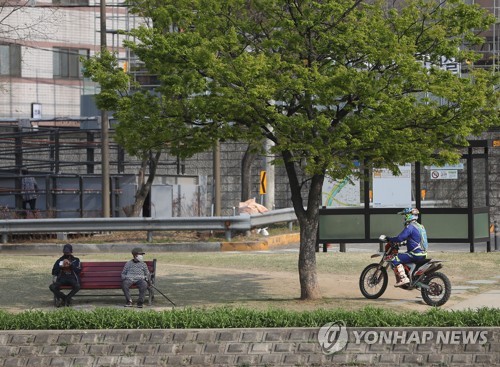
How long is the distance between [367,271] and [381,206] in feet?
30.6

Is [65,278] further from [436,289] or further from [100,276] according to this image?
[436,289]

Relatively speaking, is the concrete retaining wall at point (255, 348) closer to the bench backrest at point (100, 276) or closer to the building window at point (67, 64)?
the bench backrest at point (100, 276)

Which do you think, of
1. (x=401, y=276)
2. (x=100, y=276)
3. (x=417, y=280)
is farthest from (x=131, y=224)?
(x=417, y=280)

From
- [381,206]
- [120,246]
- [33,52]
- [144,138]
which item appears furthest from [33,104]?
[144,138]

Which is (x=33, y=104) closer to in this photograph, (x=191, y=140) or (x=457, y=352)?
(x=191, y=140)

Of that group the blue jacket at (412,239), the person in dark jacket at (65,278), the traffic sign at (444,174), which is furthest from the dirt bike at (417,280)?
the traffic sign at (444,174)

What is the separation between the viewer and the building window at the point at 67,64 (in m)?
52.1

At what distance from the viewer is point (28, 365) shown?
13922 mm

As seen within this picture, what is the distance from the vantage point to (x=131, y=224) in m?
28.0

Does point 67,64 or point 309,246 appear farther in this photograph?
point 67,64

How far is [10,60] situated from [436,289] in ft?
122

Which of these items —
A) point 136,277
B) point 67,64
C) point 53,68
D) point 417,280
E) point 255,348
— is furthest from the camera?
point 67,64

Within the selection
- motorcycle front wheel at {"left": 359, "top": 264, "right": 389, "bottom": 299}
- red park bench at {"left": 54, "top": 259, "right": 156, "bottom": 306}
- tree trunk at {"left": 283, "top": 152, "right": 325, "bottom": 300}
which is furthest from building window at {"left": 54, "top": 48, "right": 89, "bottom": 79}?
motorcycle front wheel at {"left": 359, "top": 264, "right": 389, "bottom": 299}

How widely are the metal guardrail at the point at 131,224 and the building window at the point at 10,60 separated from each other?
2327 cm
